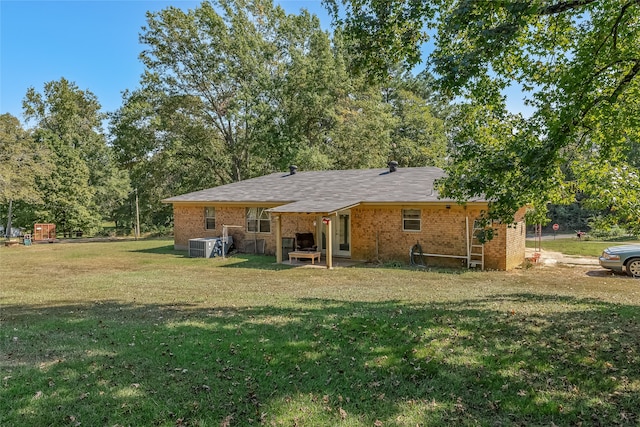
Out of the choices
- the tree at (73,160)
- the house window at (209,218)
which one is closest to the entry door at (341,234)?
the house window at (209,218)

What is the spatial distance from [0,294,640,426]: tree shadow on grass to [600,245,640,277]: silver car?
23.5 ft

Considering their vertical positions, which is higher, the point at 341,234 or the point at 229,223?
the point at 229,223

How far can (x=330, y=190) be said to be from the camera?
59.7 ft

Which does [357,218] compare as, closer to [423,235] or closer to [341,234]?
[341,234]

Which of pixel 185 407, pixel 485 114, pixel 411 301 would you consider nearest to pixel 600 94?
pixel 485 114

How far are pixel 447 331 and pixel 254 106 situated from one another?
82.4 ft

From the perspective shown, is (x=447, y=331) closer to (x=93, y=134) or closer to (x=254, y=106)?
(x=254, y=106)

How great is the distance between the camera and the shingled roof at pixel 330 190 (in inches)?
597

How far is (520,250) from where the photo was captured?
15789mm

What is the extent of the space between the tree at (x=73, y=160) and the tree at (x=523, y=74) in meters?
30.4

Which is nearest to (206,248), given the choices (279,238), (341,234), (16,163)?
(279,238)

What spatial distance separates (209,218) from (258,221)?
304 centimetres

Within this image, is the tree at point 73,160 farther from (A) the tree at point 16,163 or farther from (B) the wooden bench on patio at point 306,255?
(B) the wooden bench on patio at point 306,255

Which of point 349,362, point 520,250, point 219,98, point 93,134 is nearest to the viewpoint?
point 349,362
